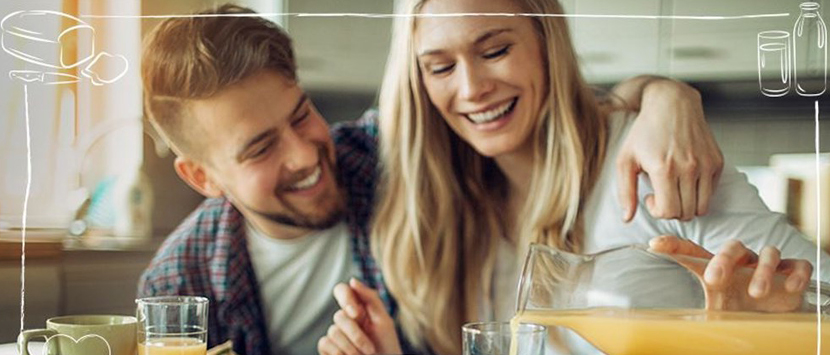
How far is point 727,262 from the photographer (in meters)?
1.18

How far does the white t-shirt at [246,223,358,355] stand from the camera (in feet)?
4.17

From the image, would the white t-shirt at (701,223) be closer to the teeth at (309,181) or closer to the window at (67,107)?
the teeth at (309,181)

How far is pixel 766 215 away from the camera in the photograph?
1199 mm

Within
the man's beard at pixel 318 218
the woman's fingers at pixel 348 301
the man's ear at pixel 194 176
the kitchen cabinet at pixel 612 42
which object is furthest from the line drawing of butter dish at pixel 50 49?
the kitchen cabinet at pixel 612 42

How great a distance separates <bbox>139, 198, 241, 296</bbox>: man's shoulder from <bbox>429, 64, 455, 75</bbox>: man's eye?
27cm

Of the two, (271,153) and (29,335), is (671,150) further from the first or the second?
(29,335)

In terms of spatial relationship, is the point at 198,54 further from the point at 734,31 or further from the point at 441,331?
the point at 734,31

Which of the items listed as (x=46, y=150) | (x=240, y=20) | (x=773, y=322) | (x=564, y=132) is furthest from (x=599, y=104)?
(x=46, y=150)

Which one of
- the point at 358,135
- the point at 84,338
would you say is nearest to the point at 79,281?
the point at 84,338

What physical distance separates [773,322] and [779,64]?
10.5 inches

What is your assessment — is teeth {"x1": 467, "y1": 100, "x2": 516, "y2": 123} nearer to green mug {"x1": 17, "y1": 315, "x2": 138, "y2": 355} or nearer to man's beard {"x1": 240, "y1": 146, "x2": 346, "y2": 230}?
man's beard {"x1": 240, "y1": 146, "x2": 346, "y2": 230}

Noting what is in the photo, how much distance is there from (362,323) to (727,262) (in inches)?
15.6

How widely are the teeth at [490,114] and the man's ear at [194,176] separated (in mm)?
292

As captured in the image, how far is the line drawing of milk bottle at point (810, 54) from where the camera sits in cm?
119
